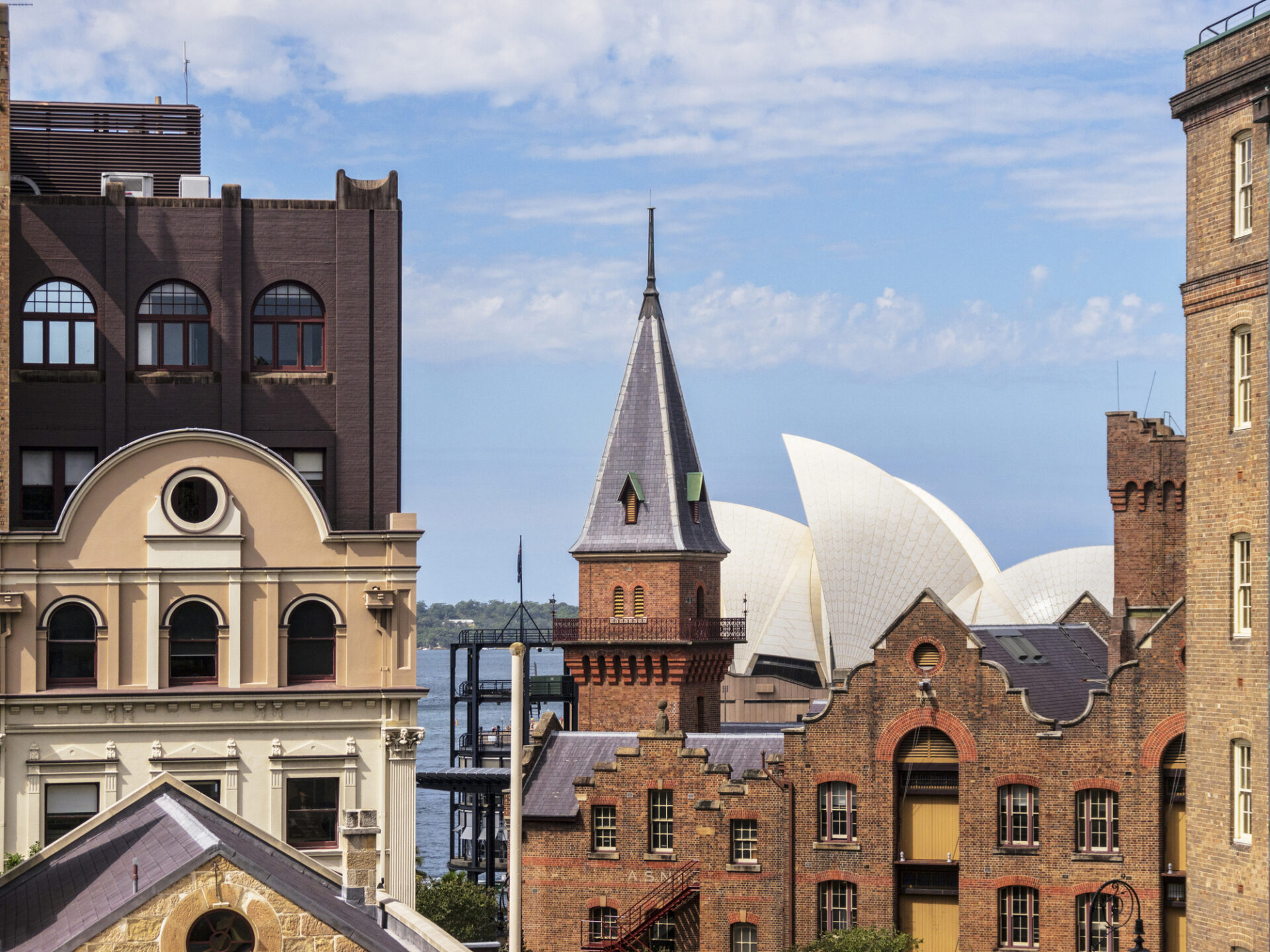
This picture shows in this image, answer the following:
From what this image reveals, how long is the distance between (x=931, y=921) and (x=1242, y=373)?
24781 mm

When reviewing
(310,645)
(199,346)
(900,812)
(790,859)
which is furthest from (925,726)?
(199,346)

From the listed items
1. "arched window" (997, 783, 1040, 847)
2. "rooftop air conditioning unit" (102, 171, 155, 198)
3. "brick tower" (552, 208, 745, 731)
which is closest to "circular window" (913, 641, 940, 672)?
"arched window" (997, 783, 1040, 847)

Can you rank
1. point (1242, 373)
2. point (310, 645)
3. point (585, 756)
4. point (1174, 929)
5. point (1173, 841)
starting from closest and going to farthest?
point (310, 645) < point (1242, 373) < point (1174, 929) < point (1173, 841) < point (585, 756)

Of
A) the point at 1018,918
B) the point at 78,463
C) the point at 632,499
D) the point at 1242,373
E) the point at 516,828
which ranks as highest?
the point at 1242,373

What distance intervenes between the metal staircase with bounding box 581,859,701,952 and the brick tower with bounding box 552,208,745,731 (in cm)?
937

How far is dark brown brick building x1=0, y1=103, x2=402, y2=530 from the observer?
42.8 metres

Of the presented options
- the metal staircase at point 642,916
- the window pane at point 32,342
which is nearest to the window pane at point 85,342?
the window pane at point 32,342

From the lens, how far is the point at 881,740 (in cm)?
6238

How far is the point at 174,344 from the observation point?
43625 millimetres

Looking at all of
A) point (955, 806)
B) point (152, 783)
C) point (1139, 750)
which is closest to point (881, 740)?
point (955, 806)

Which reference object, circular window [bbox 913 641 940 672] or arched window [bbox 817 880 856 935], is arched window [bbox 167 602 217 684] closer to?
→ circular window [bbox 913 641 940 672]

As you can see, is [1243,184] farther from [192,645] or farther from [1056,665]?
[1056,665]

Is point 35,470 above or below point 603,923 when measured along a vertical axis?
above

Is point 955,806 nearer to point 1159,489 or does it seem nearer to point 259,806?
point 1159,489
